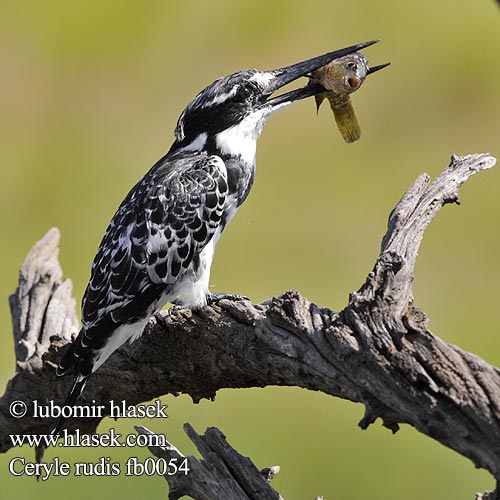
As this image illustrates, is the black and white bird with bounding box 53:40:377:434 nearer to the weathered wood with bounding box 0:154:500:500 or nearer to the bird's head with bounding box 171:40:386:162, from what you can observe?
the bird's head with bounding box 171:40:386:162

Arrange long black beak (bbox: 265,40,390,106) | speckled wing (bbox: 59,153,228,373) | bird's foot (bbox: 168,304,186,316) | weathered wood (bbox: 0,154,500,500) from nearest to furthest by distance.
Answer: weathered wood (bbox: 0,154,500,500)
bird's foot (bbox: 168,304,186,316)
speckled wing (bbox: 59,153,228,373)
long black beak (bbox: 265,40,390,106)

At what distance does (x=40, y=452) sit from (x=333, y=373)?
5.65ft

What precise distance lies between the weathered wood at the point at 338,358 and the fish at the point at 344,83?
0.53 metres

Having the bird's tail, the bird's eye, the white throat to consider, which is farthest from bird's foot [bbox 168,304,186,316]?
the bird's eye

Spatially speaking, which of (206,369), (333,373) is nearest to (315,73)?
(206,369)

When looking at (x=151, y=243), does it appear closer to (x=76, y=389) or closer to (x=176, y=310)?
(x=176, y=310)

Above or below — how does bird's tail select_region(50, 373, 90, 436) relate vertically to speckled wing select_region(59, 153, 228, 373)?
below

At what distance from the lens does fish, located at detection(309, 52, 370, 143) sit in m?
3.86

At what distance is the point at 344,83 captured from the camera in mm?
3893

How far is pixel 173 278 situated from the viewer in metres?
3.76

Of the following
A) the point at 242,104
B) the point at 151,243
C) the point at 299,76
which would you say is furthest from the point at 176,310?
the point at 299,76

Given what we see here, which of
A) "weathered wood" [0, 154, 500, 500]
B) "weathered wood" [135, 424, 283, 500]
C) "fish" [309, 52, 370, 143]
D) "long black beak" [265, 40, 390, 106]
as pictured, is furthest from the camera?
"long black beak" [265, 40, 390, 106]

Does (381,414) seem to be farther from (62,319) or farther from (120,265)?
(62,319)

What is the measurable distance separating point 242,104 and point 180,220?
1.64 feet
